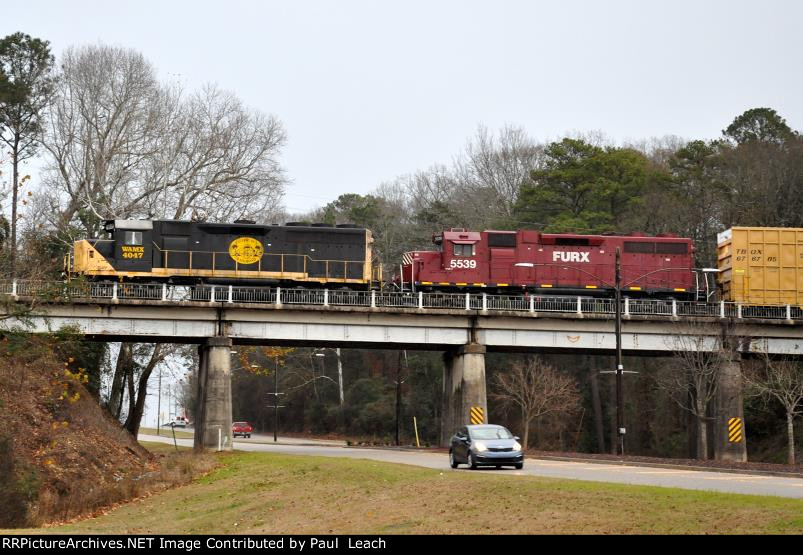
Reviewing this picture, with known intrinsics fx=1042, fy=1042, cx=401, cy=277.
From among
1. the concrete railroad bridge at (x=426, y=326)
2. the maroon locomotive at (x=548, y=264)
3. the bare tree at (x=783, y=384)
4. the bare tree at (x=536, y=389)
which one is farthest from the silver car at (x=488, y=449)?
the bare tree at (x=536, y=389)

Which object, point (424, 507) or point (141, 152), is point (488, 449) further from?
point (141, 152)

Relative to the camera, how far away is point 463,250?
5731cm

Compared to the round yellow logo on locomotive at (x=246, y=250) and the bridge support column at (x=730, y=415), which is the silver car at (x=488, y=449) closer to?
the bridge support column at (x=730, y=415)

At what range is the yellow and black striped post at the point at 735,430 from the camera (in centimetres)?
5250

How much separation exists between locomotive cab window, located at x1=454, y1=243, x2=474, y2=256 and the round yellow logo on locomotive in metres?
10.5

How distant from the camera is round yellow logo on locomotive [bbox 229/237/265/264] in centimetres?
5512

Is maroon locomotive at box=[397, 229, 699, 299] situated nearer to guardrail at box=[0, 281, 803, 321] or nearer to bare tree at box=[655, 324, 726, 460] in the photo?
guardrail at box=[0, 281, 803, 321]

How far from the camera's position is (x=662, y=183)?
88250 mm

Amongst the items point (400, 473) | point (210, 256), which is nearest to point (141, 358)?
point (210, 256)

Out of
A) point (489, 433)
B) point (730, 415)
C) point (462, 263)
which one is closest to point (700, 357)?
point (730, 415)

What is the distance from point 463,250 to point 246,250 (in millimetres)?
11815

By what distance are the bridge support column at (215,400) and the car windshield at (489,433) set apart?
66.2 ft

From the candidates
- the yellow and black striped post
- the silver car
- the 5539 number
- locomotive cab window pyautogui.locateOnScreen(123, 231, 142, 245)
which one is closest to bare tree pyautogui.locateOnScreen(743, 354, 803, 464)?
the yellow and black striped post

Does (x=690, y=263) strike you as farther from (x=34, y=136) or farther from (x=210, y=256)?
(x=34, y=136)
